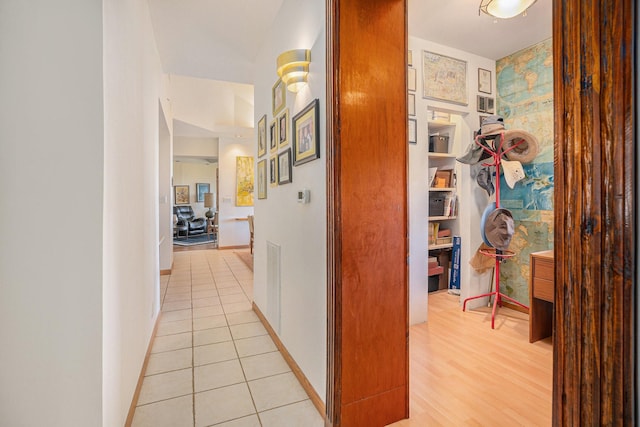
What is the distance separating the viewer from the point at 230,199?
301 inches

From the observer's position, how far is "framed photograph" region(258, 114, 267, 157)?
2.94 metres

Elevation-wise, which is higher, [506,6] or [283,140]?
[506,6]

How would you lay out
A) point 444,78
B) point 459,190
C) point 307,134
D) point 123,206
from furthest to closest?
point 459,190, point 444,78, point 307,134, point 123,206

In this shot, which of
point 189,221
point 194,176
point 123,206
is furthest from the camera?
point 194,176

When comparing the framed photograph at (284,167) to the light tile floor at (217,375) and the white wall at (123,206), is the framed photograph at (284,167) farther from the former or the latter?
the light tile floor at (217,375)

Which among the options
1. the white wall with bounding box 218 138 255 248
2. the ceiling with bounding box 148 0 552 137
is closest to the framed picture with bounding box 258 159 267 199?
the ceiling with bounding box 148 0 552 137

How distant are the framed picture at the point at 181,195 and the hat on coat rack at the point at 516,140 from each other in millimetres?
11104

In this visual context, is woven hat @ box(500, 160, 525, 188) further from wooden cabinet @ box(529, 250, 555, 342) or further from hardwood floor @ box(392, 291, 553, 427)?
hardwood floor @ box(392, 291, 553, 427)

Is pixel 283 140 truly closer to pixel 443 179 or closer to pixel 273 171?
pixel 273 171

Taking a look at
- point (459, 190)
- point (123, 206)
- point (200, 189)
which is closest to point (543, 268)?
point (459, 190)

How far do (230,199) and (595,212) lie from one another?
7591 millimetres

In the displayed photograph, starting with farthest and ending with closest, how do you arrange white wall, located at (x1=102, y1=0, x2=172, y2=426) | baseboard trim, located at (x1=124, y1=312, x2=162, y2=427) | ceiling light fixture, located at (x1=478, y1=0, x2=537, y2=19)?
1. ceiling light fixture, located at (x1=478, y1=0, x2=537, y2=19)
2. baseboard trim, located at (x1=124, y1=312, x2=162, y2=427)
3. white wall, located at (x1=102, y1=0, x2=172, y2=426)

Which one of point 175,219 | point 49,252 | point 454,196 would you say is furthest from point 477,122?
point 175,219

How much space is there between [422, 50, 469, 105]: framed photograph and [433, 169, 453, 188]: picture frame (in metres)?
0.89
